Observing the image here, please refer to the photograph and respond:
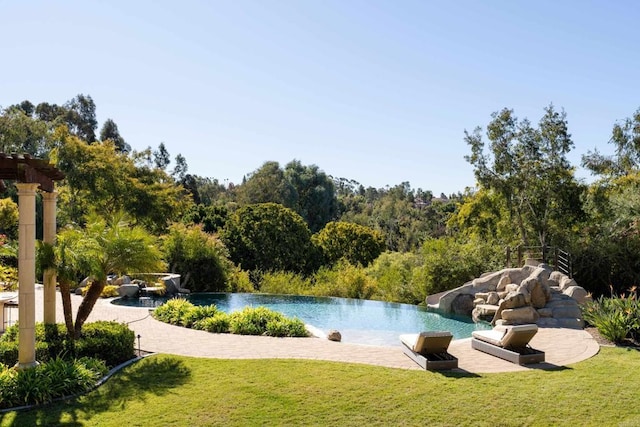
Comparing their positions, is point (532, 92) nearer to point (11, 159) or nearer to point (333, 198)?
point (11, 159)

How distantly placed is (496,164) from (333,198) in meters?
25.5

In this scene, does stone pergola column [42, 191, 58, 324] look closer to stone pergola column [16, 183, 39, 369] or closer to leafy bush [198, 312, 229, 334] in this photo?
stone pergola column [16, 183, 39, 369]

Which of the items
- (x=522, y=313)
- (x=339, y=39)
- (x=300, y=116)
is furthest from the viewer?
(x=300, y=116)

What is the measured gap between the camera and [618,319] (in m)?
10.8

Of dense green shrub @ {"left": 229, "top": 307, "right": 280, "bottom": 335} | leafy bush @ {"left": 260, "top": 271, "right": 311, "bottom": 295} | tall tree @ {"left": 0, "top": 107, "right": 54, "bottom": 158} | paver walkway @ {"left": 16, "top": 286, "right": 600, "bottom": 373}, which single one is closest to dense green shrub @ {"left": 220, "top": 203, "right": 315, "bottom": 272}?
leafy bush @ {"left": 260, "top": 271, "right": 311, "bottom": 295}

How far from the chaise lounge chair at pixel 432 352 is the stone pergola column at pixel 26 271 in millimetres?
6377

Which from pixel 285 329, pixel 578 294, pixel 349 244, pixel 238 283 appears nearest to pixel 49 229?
pixel 285 329

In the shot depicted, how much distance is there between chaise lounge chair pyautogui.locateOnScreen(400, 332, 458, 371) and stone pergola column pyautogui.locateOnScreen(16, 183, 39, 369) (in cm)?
638

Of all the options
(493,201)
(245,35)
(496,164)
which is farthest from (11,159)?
(493,201)

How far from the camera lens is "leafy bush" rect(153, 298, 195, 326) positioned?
41.9ft

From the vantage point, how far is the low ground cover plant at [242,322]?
1158 cm

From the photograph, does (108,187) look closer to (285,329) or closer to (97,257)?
(285,329)

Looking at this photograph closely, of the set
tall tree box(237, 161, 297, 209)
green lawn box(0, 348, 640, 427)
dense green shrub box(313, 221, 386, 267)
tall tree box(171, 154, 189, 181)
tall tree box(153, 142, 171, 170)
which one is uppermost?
tall tree box(153, 142, 171, 170)

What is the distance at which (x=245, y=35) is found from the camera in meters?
16.4
